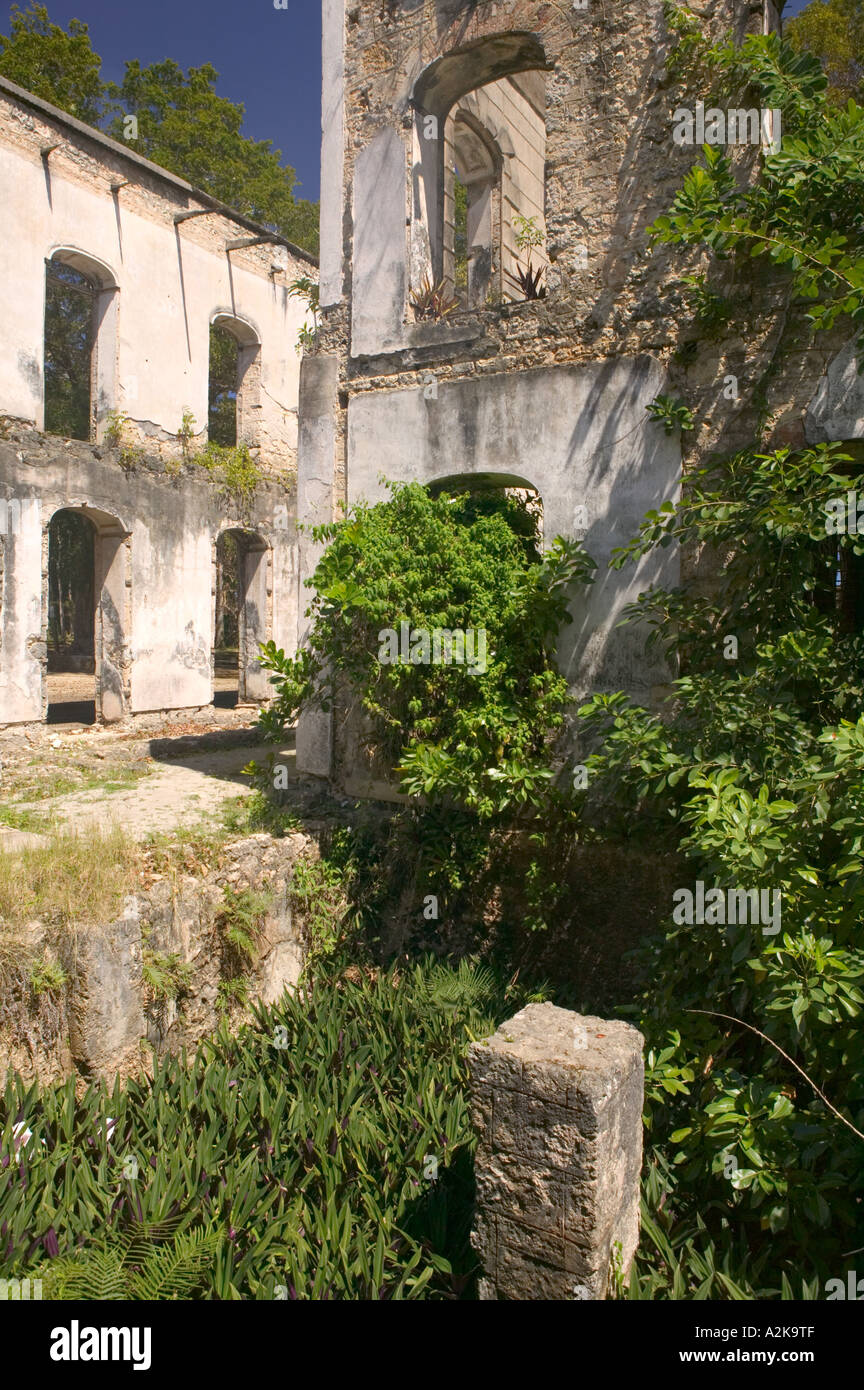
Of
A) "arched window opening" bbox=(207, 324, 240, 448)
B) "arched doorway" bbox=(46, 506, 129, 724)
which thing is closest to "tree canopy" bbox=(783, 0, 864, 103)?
"arched doorway" bbox=(46, 506, 129, 724)

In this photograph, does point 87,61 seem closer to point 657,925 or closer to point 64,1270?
point 657,925

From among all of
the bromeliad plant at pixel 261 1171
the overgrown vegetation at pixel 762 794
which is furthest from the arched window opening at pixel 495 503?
the bromeliad plant at pixel 261 1171

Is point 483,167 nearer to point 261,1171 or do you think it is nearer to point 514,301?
point 514,301

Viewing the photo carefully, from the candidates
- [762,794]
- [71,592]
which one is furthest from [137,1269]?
[71,592]

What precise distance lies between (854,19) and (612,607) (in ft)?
48.1

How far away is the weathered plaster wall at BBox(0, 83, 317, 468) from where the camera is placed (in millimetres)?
10961

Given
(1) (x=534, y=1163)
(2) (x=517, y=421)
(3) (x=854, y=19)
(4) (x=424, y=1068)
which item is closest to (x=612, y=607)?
(2) (x=517, y=421)

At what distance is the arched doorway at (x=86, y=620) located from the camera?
39.9 ft

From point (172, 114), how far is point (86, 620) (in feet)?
43.5

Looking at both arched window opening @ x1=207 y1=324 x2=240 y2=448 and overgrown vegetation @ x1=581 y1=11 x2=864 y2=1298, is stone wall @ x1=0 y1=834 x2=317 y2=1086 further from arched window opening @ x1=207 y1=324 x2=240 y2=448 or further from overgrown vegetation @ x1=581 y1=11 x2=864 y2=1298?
arched window opening @ x1=207 y1=324 x2=240 y2=448

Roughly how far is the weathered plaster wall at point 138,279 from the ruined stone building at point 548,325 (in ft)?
15.3

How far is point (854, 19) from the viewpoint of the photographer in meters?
15.4

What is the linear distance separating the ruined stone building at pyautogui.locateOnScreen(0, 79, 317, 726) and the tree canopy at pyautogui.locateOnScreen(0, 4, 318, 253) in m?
9.90

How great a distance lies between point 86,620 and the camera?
27.0 m
